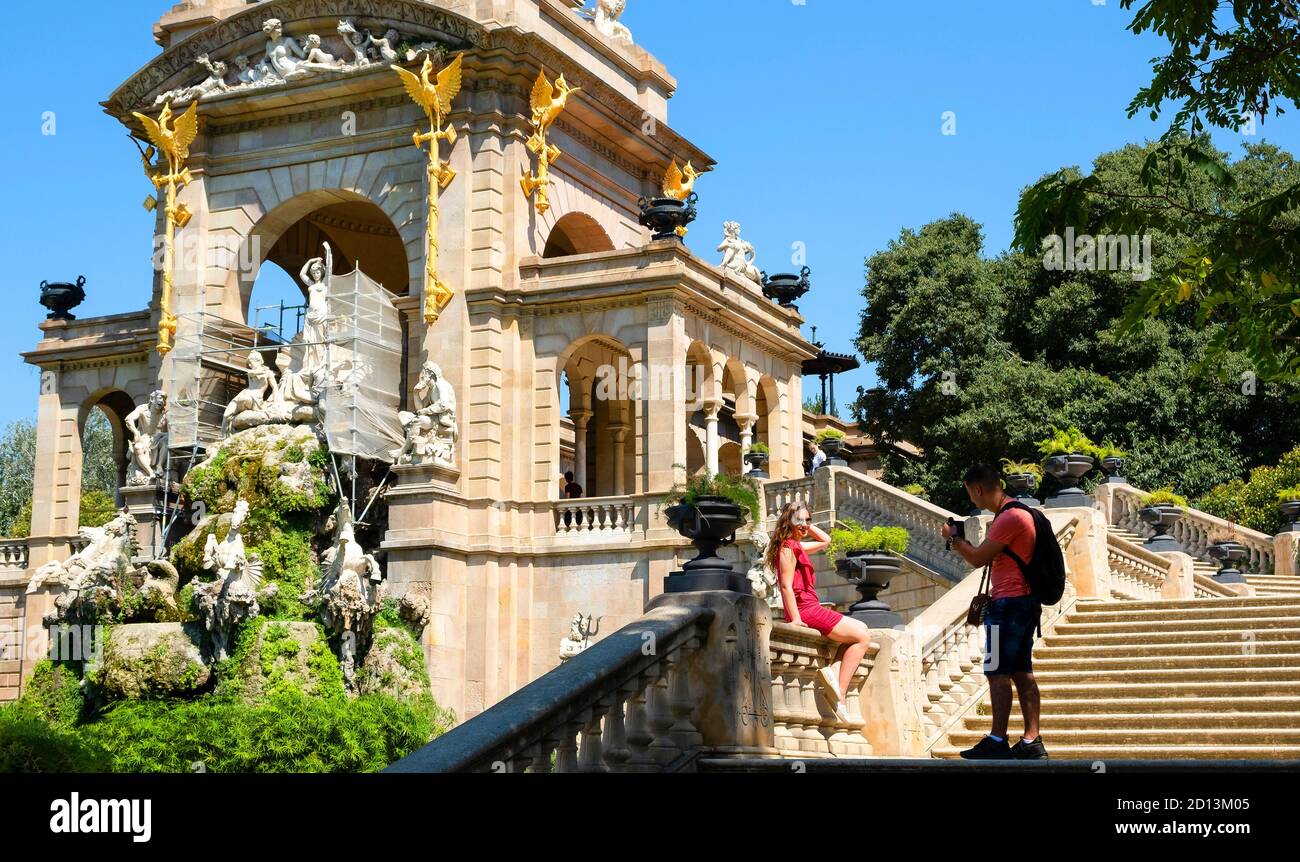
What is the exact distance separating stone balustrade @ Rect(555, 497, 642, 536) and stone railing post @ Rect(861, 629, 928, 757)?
16.8m

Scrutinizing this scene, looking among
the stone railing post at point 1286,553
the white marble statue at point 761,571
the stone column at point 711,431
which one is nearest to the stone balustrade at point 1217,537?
the stone railing post at point 1286,553

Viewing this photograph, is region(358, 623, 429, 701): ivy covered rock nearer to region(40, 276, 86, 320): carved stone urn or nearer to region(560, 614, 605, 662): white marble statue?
region(560, 614, 605, 662): white marble statue

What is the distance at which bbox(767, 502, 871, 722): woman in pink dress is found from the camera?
512 inches

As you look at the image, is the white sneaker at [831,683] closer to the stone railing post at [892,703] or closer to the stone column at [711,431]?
the stone railing post at [892,703]

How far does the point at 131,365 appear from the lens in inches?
1475

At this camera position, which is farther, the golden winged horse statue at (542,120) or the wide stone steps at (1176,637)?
the golden winged horse statue at (542,120)

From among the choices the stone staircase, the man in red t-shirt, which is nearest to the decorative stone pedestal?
the stone staircase

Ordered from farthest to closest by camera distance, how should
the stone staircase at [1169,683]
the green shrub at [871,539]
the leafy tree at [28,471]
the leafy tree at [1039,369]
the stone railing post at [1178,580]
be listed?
the leafy tree at [28,471] < the leafy tree at [1039,369] < the green shrub at [871,539] < the stone railing post at [1178,580] < the stone staircase at [1169,683]

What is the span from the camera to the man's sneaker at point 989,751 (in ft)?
33.9

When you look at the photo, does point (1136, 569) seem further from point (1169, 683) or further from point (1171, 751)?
point (1171, 751)

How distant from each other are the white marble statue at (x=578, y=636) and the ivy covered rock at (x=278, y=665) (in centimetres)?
398
